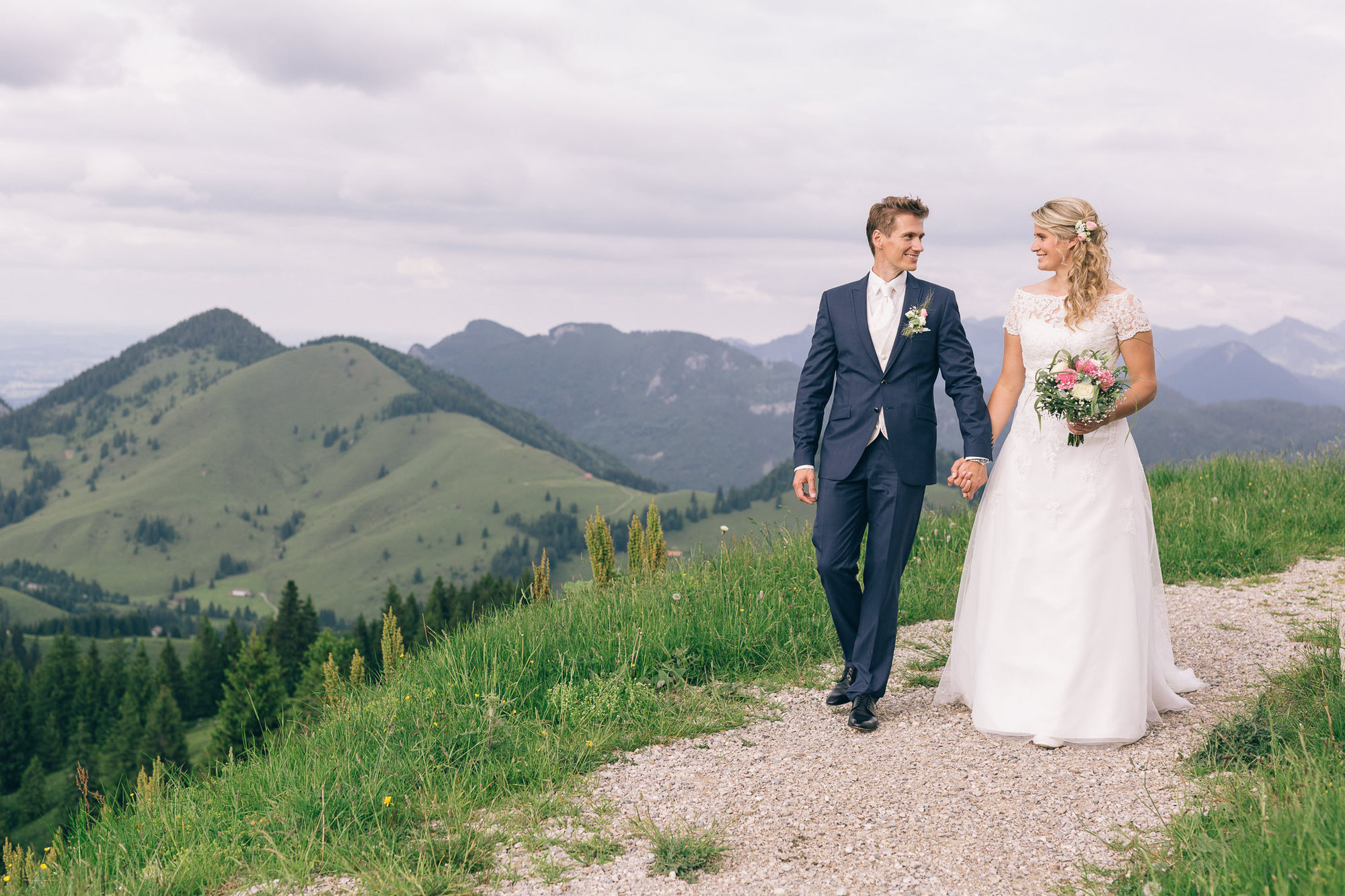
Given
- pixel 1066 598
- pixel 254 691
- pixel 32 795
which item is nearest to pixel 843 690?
pixel 1066 598

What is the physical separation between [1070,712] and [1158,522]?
6.55 m

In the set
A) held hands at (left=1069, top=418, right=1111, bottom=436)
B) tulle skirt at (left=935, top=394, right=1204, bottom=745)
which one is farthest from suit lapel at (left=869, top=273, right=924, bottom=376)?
held hands at (left=1069, top=418, right=1111, bottom=436)

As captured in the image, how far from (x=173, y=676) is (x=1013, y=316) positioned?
329 feet

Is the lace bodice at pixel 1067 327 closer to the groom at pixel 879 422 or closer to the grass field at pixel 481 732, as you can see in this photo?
the groom at pixel 879 422

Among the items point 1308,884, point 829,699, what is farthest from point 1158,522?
point 1308,884

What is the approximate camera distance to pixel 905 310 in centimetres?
598

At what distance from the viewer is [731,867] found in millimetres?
4051

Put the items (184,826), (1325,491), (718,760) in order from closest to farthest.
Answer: (184,826)
(718,760)
(1325,491)

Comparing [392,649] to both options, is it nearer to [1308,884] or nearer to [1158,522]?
[1308,884]

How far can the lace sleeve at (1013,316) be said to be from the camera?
627cm

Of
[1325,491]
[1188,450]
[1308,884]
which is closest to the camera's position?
[1308,884]

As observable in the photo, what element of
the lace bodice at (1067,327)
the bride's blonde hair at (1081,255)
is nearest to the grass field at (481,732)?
the lace bodice at (1067,327)

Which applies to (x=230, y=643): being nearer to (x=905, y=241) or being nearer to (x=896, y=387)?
(x=896, y=387)

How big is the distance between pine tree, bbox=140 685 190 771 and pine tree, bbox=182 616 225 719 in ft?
60.9
